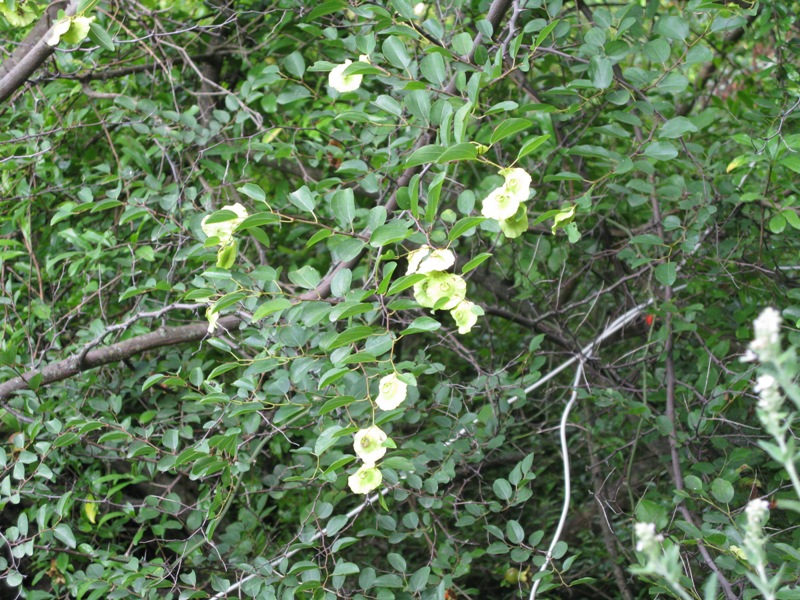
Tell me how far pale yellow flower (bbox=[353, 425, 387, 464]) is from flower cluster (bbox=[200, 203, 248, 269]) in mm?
394

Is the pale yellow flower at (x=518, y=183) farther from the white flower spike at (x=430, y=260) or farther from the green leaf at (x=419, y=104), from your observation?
the green leaf at (x=419, y=104)

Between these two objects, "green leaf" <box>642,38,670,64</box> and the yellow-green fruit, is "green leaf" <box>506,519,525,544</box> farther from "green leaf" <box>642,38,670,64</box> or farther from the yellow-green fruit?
"green leaf" <box>642,38,670,64</box>

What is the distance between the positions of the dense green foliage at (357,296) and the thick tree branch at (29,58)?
0.05 m

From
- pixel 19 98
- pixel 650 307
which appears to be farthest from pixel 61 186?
pixel 650 307

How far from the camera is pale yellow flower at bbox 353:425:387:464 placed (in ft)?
4.46

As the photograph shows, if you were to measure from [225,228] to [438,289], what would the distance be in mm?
405

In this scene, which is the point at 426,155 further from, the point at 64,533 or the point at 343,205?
the point at 64,533

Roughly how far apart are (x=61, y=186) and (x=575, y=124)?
4.75 ft

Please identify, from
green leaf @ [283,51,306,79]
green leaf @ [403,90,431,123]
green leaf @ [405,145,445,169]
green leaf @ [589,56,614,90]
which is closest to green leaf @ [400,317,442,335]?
green leaf @ [405,145,445,169]

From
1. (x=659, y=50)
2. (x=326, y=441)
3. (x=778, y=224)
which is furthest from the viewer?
(x=778, y=224)

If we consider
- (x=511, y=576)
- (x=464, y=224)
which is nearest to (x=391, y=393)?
(x=464, y=224)

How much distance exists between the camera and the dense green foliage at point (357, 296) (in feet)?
5.37

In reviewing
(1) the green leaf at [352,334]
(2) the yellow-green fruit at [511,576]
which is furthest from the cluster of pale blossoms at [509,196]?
(2) the yellow-green fruit at [511,576]

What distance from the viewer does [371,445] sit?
53.7 inches
